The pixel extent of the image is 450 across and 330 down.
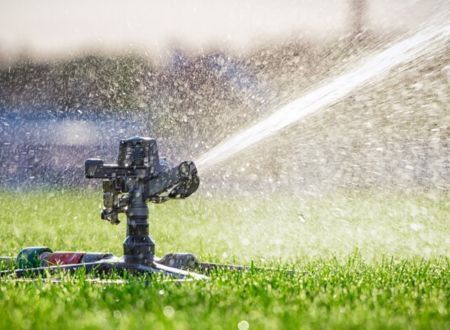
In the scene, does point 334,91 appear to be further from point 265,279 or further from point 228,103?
point 228,103

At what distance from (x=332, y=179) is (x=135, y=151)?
31.2 feet

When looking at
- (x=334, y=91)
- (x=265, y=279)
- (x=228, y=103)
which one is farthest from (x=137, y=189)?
(x=228, y=103)

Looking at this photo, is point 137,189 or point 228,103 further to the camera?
point 228,103

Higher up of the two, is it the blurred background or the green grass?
the blurred background

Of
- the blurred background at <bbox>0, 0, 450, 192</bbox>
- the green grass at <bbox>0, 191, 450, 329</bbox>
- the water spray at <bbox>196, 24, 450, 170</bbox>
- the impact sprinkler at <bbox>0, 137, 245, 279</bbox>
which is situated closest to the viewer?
the green grass at <bbox>0, 191, 450, 329</bbox>

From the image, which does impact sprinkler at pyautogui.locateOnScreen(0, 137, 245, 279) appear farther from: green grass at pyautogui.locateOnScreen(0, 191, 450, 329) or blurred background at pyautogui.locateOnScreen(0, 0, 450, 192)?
blurred background at pyautogui.locateOnScreen(0, 0, 450, 192)

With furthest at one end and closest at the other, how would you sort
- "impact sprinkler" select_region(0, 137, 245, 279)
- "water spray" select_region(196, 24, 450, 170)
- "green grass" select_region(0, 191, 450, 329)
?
"water spray" select_region(196, 24, 450, 170), "impact sprinkler" select_region(0, 137, 245, 279), "green grass" select_region(0, 191, 450, 329)

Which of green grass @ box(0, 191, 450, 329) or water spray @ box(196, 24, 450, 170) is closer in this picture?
green grass @ box(0, 191, 450, 329)

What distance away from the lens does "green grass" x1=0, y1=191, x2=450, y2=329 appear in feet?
7.60

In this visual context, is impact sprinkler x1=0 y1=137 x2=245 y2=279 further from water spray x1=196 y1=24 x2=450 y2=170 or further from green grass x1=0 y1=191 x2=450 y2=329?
water spray x1=196 y1=24 x2=450 y2=170

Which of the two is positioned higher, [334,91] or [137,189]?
[334,91]

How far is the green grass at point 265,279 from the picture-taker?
7.60ft

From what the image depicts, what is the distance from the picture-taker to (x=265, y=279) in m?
3.20

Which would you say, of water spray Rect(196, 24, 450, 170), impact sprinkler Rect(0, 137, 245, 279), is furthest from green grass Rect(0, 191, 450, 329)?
water spray Rect(196, 24, 450, 170)
